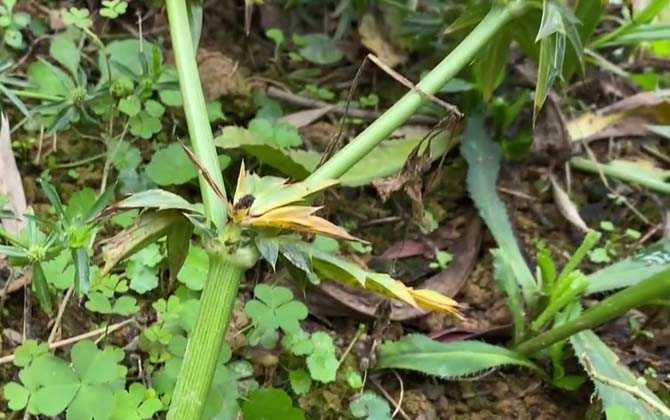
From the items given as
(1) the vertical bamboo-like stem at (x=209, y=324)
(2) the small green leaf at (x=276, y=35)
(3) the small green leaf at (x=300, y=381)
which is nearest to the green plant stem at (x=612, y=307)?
(3) the small green leaf at (x=300, y=381)

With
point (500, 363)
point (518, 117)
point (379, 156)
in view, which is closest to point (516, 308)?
point (500, 363)

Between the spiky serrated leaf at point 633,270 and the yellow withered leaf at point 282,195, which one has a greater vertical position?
the yellow withered leaf at point 282,195

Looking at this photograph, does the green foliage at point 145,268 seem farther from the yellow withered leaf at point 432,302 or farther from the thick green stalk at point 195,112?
the yellow withered leaf at point 432,302

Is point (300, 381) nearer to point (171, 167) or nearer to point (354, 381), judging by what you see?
point (354, 381)

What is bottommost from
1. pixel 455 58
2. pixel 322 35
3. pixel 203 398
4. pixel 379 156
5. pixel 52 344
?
pixel 52 344

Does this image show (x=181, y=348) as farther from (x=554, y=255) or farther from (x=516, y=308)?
(x=554, y=255)

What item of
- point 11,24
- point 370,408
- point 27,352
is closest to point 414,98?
point 370,408
